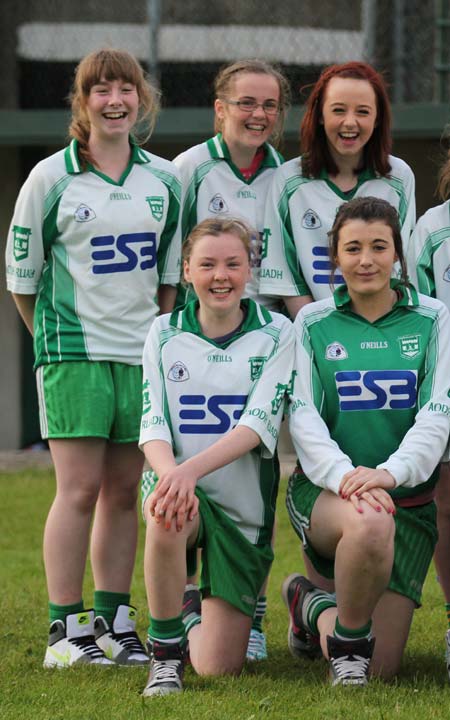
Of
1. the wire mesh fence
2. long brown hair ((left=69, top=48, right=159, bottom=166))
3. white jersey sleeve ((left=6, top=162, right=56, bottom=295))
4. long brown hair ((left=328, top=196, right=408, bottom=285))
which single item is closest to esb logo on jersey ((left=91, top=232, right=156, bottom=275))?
white jersey sleeve ((left=6, top=162, right=56, bottom=295))

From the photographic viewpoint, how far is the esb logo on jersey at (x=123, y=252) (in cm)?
477

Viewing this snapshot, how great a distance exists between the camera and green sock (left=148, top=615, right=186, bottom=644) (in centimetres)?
423

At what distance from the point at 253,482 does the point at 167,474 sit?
16.7 inches

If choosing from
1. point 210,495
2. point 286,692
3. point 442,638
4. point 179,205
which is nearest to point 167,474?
point 210,495

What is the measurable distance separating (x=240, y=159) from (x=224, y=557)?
1538mm

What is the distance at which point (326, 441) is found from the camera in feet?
14.1

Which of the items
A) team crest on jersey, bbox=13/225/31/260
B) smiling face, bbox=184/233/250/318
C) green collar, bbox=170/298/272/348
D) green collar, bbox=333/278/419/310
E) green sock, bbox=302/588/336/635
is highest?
team crest on jersey, bbox=13/225/31/260

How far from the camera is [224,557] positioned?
441cm

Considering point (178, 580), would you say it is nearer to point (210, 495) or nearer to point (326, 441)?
point (210, 495)

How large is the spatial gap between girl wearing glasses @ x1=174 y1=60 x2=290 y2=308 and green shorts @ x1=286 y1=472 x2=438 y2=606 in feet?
3.05

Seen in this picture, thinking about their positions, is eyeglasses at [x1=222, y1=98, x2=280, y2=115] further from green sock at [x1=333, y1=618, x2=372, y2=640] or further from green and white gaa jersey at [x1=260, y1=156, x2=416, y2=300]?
green sock at [x1=333, y1=618, x2=372, y2=640]

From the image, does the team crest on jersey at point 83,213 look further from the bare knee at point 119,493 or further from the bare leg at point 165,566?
the bare leg at point 165,566

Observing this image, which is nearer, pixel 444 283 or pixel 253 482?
pixel 253 482

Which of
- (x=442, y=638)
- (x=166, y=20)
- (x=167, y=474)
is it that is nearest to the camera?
(x=167, y=474)
